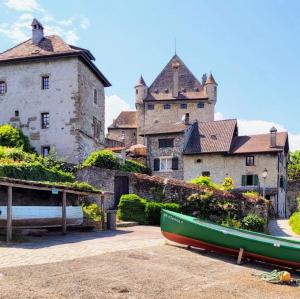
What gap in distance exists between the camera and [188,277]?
10914mm

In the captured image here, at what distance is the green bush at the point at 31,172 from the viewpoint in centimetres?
2217

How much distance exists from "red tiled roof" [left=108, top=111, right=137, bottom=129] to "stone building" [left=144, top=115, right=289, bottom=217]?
22421 mm

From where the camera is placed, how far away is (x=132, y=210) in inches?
1009

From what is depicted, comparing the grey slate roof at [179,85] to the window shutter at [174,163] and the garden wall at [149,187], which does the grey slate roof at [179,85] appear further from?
the garden wall at [149,187]

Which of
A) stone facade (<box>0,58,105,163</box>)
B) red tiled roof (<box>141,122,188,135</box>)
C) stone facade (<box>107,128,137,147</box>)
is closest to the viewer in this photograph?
stone facade (<box>0,58,105,163</box>)

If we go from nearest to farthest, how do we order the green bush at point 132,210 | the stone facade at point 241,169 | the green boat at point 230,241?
the green boat at point 230,241 → the green bush at point 132,210 → the stone facade at point 241,169

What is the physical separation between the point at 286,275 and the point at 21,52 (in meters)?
28.9

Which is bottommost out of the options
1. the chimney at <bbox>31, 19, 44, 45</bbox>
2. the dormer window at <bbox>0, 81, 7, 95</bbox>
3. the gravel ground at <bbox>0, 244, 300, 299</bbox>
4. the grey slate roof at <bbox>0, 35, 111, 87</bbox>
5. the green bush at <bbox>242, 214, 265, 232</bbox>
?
the green bush at <bbox>242, 214, 265, 232</bbox>

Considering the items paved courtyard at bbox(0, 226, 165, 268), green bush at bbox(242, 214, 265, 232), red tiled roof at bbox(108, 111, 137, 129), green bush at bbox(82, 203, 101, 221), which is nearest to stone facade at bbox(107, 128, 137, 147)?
red tiled roof at bbox(108, 111, 137, 129)

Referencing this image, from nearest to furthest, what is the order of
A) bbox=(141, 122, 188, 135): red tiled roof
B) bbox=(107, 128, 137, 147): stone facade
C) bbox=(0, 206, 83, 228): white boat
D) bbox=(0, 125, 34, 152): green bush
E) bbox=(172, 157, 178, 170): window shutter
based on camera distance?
bbox=(0, 206, 83, 228): white boat, bbox=(0, 125, 34, 152): green bush, bbox=(172, 157, 178, 170): window shutter, bbox=(141, 122, 188, 135): red tiled roof, bbox=(107, 128, 137, 147): stone facade

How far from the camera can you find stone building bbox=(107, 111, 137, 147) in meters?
66.9

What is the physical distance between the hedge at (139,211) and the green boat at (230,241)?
9645mm

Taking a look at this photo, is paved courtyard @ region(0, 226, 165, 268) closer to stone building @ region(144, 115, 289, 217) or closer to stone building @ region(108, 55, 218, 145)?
stone building @ region(144, 115, 289, 217)

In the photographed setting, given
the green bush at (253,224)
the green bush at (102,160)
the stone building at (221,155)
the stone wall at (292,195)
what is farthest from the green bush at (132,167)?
the stone wall at (292,195)
